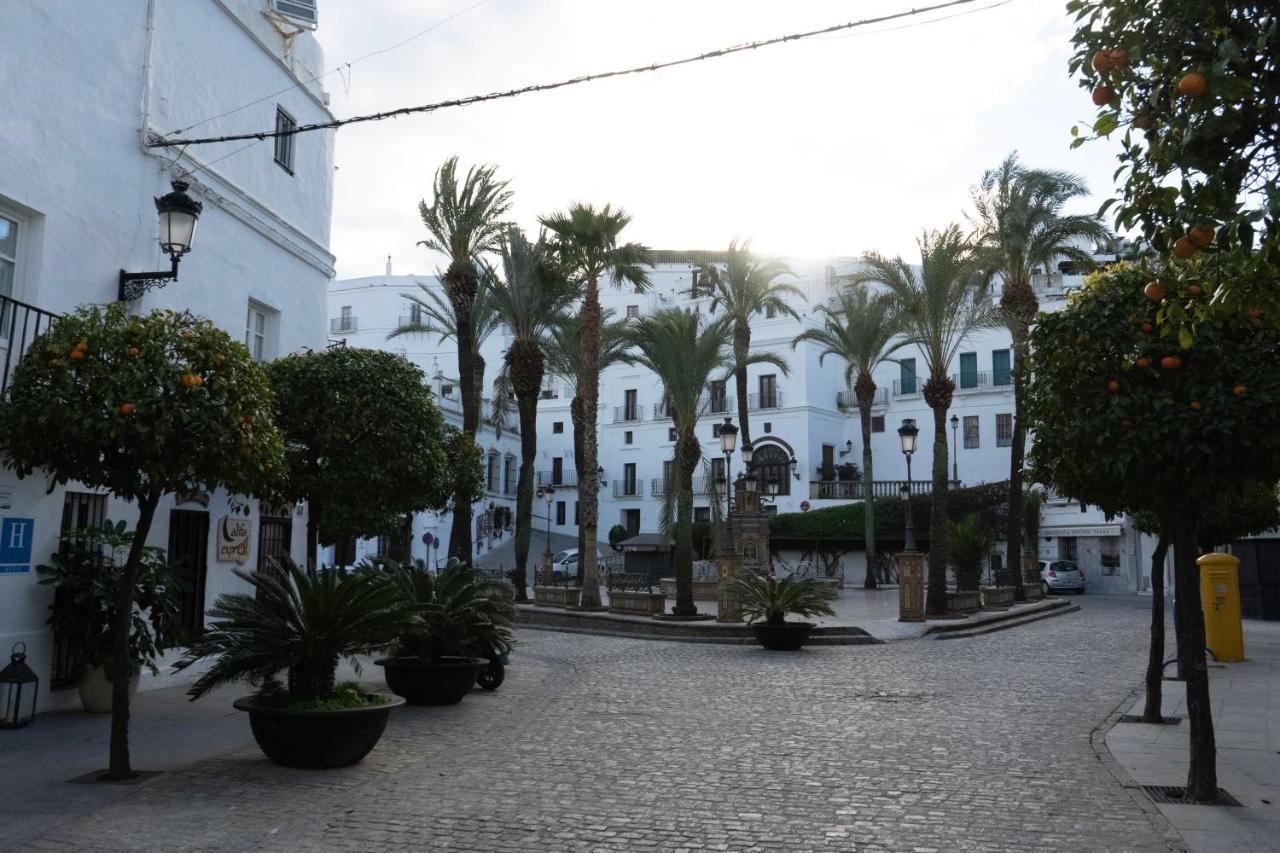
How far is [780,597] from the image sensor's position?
17062 millimetres

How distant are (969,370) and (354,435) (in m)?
41.4

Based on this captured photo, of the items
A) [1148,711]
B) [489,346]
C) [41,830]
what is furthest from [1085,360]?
[489,346]

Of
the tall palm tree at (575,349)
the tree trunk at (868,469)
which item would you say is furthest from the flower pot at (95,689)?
the tree trunk at (868,469)

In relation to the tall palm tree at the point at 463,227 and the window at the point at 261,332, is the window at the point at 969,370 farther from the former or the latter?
the window at the point at 261,332

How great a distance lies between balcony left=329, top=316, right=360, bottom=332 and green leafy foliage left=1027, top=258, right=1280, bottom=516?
56.4 m

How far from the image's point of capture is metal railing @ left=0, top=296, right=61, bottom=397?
941 cm

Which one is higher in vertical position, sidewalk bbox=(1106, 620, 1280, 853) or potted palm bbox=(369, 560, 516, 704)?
potted palm bbox=(369, 560, 516, 704)

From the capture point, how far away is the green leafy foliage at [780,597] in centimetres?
1691

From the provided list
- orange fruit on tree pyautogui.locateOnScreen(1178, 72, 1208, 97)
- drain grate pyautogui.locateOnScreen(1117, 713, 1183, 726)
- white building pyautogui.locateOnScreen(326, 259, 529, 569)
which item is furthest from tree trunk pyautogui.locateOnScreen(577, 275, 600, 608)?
white building pyautogui.locateOnScreen(326, 259, 529, 569)

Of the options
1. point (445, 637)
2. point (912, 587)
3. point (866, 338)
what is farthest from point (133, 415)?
point (866, 338)

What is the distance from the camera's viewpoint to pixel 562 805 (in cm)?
657

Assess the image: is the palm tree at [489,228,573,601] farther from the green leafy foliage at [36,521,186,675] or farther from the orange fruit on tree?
the orange fruit on tree

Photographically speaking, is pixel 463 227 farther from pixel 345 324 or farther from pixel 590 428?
pixel 345 324

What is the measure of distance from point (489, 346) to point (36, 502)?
5820 centimetres
